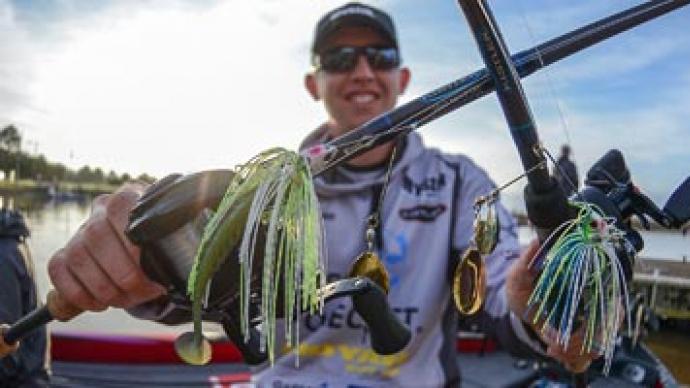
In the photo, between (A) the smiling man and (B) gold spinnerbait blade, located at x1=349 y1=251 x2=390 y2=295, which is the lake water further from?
(A) the smiling man

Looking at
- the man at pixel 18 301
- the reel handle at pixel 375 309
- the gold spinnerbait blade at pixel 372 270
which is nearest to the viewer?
the reel handle at pixel 375 309

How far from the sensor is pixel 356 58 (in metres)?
2.24

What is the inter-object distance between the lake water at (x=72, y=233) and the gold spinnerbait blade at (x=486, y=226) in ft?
0.54

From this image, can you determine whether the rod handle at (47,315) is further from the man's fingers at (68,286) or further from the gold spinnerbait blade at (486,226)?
the gold spinnerbait blade at (486,226)

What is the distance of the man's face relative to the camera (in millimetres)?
2238

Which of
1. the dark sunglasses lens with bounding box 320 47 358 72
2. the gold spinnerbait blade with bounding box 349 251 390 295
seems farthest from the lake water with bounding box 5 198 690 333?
the dark sunglasses lens with bounding box 320 47 358 72

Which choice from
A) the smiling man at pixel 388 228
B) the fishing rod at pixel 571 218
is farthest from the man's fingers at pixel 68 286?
the smiling man at pixel 388 228

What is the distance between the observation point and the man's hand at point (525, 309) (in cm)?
99

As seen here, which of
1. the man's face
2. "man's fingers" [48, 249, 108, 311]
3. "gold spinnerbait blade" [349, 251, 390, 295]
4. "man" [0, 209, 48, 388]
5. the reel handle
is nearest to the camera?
the reel handle

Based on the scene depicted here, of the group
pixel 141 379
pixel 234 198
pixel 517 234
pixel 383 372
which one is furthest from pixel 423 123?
pixel 141 379

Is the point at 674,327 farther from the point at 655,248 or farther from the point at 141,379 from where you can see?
the point at 655,248

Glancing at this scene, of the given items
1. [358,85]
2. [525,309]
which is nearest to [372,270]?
[525,309]

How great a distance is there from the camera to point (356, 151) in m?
0.87

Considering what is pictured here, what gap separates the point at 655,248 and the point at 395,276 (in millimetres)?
1094
